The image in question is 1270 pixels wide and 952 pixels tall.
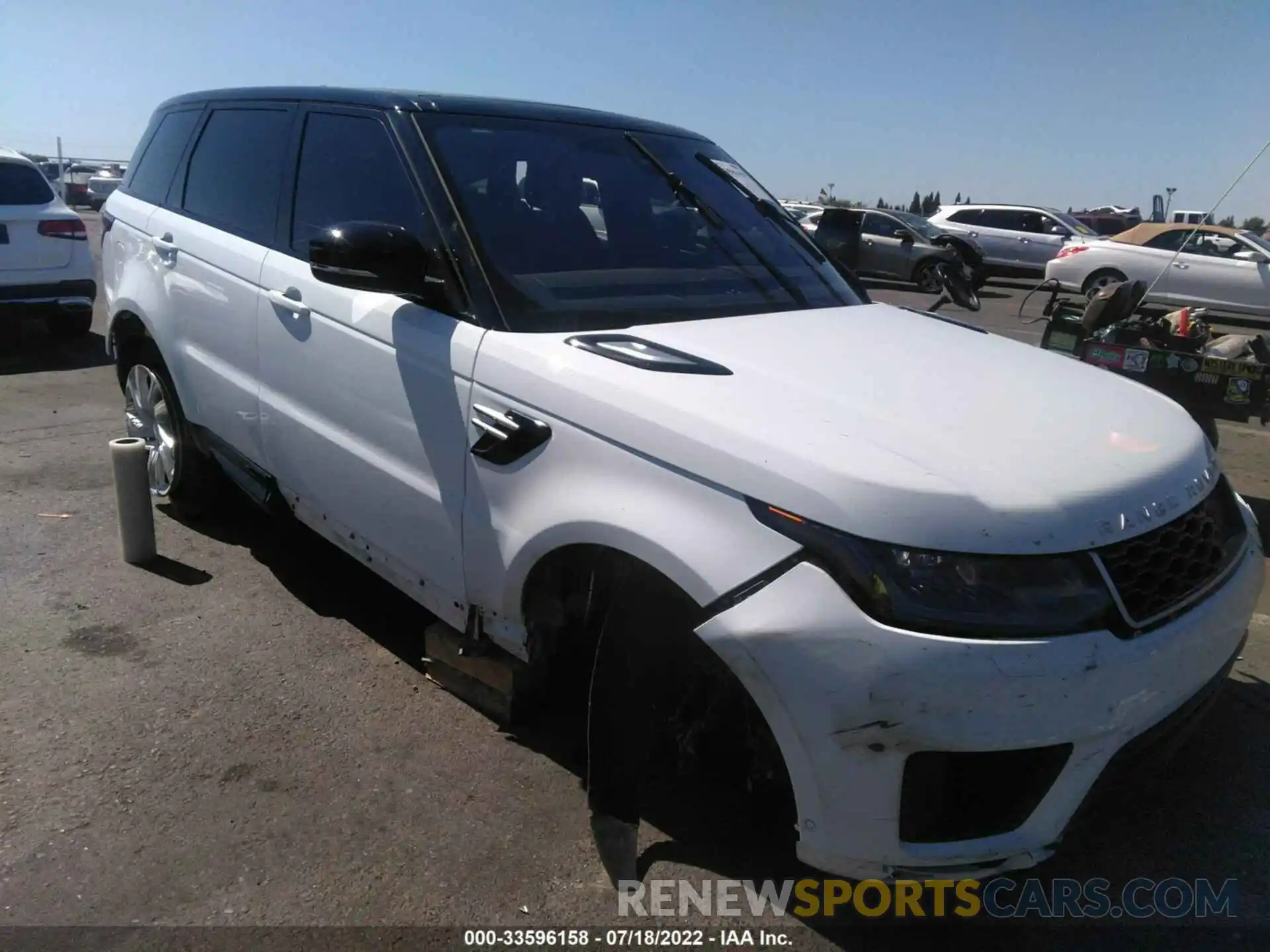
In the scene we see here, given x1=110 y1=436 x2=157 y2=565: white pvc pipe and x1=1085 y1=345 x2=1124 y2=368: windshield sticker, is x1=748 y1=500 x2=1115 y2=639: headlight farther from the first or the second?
x1=1085 y1=345 x2=1124 y2=368: windshield sticker

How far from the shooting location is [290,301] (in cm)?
348

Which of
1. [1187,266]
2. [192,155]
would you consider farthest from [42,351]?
[1187,266]

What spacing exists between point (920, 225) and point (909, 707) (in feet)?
71.6

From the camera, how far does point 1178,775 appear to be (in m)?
3.10

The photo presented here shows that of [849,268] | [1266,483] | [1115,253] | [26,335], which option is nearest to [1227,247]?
[1115,253]

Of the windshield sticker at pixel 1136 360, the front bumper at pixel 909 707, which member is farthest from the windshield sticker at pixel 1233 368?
the front bumper at pixel 909 707

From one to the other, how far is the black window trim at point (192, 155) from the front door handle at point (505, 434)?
154 centimetres

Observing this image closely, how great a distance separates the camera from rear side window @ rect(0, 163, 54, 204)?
848cm

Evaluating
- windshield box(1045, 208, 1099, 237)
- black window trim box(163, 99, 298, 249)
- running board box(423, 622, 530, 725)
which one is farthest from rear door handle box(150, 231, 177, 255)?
windshield box(1045, 208, 1099, 237)

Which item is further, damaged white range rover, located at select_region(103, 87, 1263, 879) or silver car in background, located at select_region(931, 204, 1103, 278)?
silver car in background, located at select_region(931, 204, 1103, 278)

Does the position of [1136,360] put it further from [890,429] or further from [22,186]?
[22,186]

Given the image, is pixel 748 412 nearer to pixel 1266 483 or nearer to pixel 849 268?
pixel 849 268

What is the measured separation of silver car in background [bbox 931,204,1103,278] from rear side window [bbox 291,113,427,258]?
21727mm

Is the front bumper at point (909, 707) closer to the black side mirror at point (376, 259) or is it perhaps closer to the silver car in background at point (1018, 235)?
the black side mirror at point (376, 259)
